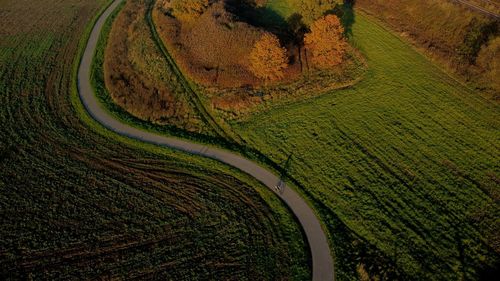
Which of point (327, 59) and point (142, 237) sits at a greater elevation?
point (327, 59)

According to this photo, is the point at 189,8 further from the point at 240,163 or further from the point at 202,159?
the point at 240,163

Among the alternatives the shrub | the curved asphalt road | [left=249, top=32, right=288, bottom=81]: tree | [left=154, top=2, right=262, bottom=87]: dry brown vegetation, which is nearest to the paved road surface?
the shrub

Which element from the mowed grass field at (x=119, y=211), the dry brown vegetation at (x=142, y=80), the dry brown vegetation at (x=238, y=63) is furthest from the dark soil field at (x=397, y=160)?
the mowed grass field at (x=119, y=211)

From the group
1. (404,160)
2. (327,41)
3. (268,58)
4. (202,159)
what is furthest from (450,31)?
(202,159)

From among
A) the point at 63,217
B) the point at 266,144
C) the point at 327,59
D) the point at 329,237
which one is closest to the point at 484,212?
the point at 329,237

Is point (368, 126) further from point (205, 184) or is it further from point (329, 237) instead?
point (205, 184)

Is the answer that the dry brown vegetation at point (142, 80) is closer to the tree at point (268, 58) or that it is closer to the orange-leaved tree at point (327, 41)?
the tree at point (268, 58)

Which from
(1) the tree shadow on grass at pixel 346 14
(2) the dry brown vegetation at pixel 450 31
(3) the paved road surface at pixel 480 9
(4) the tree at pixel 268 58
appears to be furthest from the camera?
(1) the tree shadow on grass at pixel 346 14
